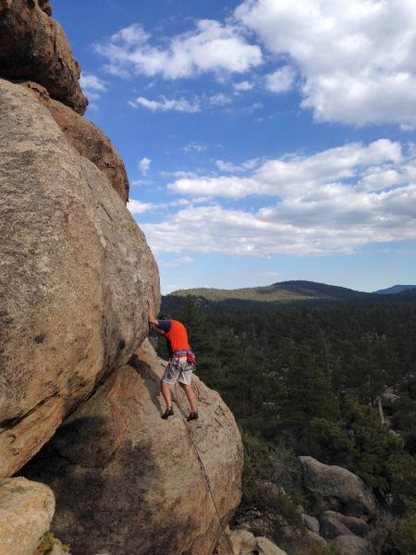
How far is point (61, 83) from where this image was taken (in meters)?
13.7

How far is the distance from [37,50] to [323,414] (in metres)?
34.9

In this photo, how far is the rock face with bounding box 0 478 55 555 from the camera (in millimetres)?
6340

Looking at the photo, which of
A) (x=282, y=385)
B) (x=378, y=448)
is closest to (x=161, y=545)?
(x=378, y=448)

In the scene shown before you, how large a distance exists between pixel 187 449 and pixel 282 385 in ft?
121

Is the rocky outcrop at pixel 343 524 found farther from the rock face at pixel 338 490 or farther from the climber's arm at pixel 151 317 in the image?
the climber's arm at pixel 151 317

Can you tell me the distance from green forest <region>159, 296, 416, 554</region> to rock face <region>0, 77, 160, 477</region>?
37.6 ft

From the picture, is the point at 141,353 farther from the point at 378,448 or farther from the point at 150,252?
the point at 378,448

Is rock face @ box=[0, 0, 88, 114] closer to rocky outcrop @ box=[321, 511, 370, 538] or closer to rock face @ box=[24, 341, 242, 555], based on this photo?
rock face @ box=[24, 341, 242, 555]

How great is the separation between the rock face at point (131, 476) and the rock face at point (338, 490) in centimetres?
1988

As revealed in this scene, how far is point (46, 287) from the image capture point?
762 centimetres

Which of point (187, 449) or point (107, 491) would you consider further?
point (187, 449)

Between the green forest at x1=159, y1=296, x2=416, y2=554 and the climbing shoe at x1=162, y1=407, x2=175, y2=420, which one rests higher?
the climbing shoe at x1=162, y1=407, x2=175, y2=420

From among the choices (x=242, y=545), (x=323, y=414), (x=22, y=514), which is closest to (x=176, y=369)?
(x=22, y=514)

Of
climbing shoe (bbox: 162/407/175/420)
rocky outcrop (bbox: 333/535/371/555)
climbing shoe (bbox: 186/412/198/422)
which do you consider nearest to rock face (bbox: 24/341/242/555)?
climbing shoe (bbox: 162/407/175/420)
